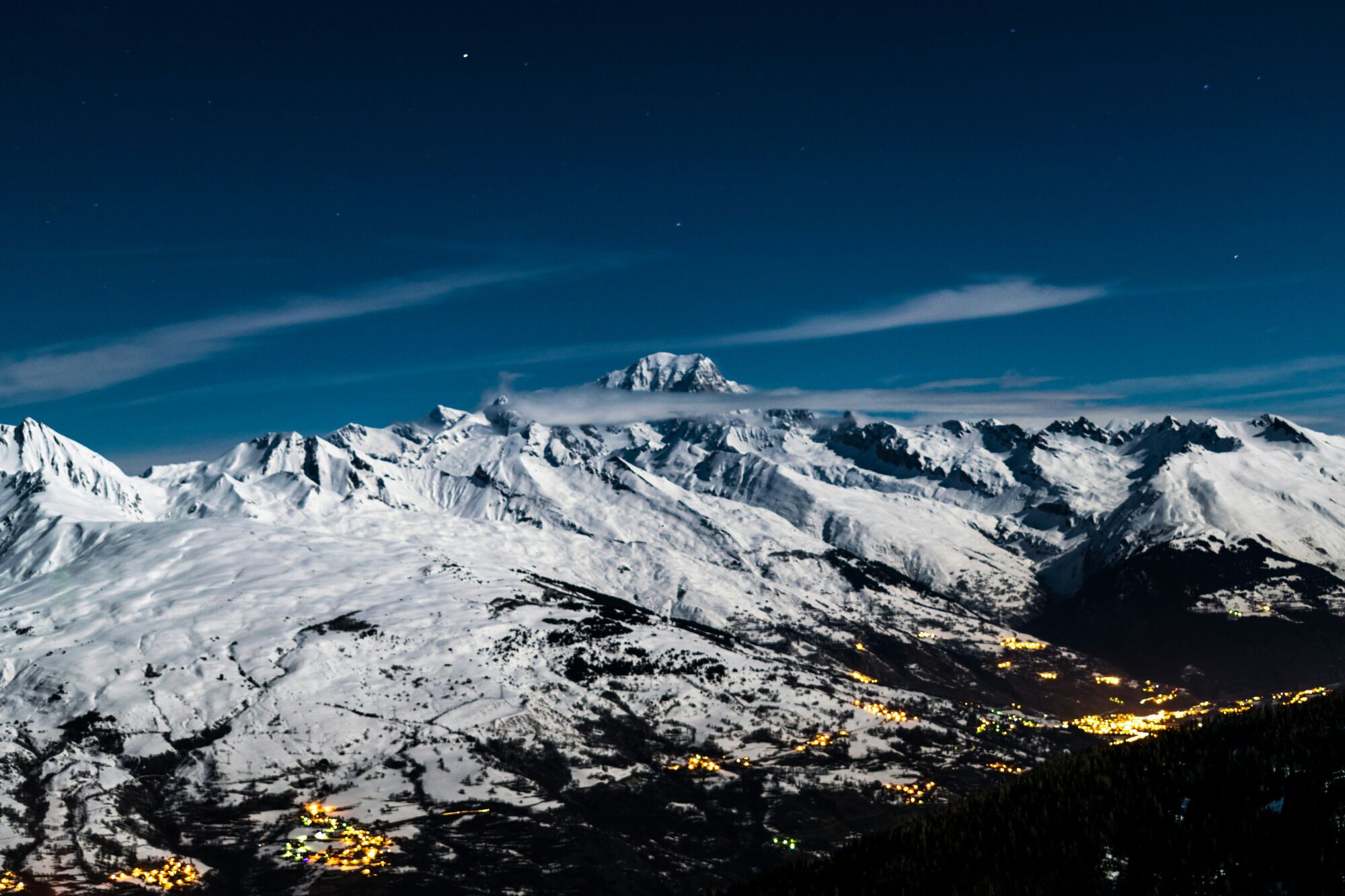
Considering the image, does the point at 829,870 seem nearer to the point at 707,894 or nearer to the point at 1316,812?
the point at 707,894

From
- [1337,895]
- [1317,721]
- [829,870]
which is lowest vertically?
[829,870]

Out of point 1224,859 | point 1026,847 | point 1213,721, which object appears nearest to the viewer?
point 1224,859

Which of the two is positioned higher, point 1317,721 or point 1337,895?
point 1317,721

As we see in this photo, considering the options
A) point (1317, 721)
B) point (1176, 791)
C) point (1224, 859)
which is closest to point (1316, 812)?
point (1224, 859)

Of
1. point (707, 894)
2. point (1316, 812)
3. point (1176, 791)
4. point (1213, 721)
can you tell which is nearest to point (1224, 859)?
point (1316, 812)

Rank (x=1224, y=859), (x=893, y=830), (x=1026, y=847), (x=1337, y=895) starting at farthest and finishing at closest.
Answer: (x=893, y=830) → (x=1026, y=847) → (x=1224, y=859) → (x=1337, y=895)

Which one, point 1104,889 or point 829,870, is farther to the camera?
point 829,870
